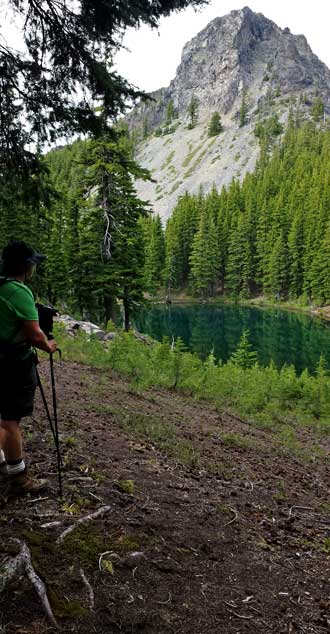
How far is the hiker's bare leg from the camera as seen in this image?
3932mm

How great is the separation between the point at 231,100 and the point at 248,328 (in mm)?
149877

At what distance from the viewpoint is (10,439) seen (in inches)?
156

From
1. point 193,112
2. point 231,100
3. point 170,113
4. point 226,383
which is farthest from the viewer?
point 170,113

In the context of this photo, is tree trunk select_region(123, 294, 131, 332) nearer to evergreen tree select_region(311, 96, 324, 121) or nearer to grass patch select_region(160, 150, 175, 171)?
grass patch select_region(160, 150, 175, 171)

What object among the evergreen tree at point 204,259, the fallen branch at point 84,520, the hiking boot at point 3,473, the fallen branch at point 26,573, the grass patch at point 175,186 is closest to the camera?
the fallen branch at point 26,573

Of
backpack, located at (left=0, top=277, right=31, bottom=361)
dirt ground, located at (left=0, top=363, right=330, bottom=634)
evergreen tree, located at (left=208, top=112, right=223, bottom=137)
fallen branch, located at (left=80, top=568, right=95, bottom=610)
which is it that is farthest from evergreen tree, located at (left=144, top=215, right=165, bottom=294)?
evergreen tree, located at (left=208, top=112, right=223, bottom=137)

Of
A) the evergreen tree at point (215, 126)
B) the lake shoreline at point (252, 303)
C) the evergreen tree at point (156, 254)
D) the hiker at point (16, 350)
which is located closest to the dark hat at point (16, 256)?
the hiker at point (16, 350)

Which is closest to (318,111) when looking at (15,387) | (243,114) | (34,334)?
(243,114)

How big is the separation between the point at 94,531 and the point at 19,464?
0.84 meters

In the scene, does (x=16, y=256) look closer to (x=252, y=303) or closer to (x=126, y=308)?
(x=126, y=308)

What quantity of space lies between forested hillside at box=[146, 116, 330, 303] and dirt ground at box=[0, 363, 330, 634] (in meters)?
60.5

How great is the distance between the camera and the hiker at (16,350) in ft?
12.2

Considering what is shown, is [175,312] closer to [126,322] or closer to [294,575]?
[126,322]

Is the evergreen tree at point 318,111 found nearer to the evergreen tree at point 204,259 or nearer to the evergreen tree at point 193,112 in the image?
the evergreen tree at point 193,112
